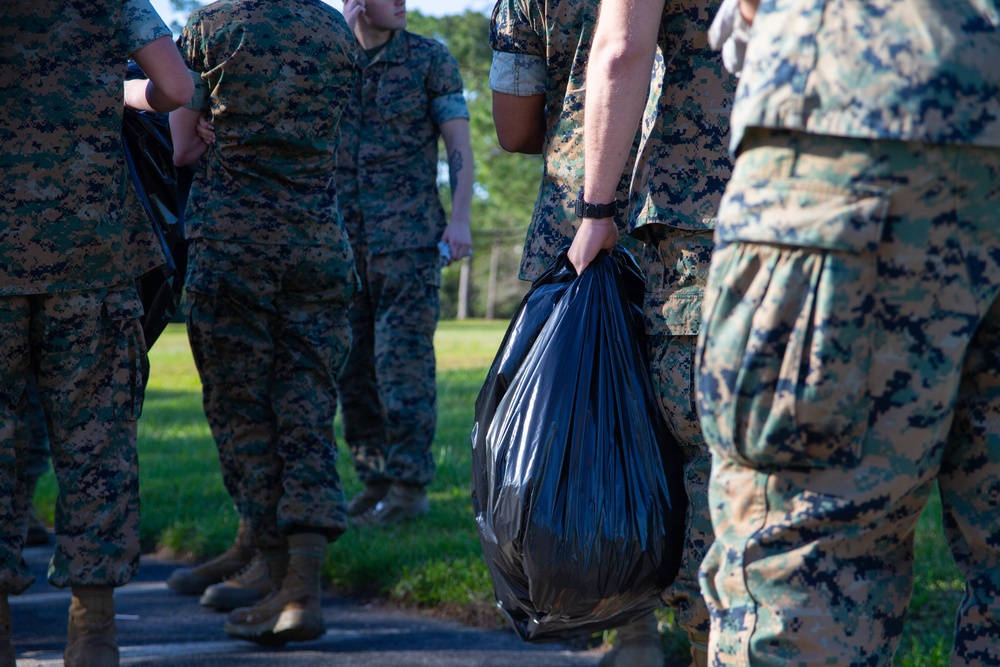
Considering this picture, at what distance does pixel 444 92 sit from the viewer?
5094 mm

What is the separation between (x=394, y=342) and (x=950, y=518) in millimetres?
3602

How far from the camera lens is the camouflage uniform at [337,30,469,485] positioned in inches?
200

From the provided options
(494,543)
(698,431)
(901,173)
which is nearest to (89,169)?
(494,543)

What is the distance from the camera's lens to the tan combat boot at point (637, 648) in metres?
3.10

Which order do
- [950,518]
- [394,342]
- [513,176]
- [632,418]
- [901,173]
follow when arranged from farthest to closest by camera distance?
[513,176], [394,342], [632,418], [950,518], [901,173]

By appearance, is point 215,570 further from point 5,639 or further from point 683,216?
point 683,216

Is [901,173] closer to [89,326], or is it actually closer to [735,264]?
[735,264]

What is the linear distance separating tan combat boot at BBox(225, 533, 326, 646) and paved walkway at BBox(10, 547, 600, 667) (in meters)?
0.05

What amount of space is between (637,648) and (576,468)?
1.10 m

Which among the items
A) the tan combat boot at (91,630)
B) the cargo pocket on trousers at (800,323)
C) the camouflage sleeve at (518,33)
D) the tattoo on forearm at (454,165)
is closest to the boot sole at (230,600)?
the tan combat boot at (91,630)

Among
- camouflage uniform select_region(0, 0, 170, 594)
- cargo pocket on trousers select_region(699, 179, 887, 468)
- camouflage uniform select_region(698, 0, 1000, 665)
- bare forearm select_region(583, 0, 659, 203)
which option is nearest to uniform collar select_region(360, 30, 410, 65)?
camouflage uniform select_region(0, 0, 170, 594)

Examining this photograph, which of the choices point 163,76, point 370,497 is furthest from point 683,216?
point 370,497

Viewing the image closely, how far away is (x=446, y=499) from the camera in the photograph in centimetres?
550

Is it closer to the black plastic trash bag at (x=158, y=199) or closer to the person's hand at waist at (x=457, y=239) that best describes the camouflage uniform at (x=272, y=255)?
the black plastic trash bag at (x=158, y=199)
